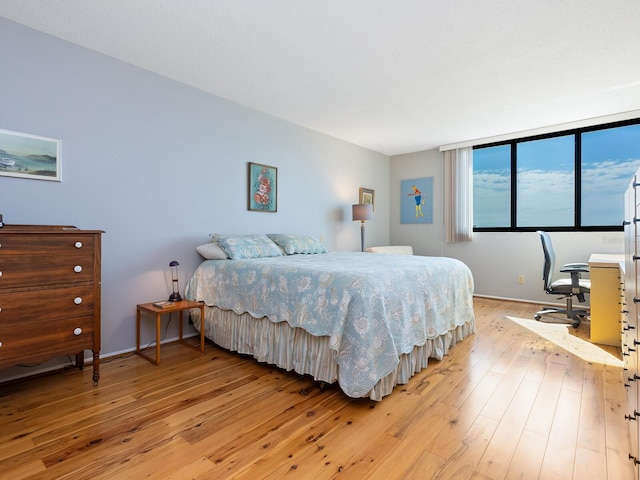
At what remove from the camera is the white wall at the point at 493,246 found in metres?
4.36

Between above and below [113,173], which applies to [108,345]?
below

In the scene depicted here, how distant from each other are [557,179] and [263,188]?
155 inches

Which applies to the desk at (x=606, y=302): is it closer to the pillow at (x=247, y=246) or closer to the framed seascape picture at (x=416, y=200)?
the framed seascape picture at (x=416, y=200)

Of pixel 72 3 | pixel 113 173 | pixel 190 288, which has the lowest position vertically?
pixel 190 288

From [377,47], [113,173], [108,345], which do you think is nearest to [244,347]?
[108,345]

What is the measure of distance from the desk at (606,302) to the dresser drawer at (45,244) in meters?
4.08

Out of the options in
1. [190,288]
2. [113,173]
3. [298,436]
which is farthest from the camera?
[190,288]

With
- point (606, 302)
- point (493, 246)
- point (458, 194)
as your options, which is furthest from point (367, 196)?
point (606, 302)

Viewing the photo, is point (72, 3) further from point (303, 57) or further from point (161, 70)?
point (303, 57)

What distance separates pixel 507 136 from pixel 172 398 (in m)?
5.02

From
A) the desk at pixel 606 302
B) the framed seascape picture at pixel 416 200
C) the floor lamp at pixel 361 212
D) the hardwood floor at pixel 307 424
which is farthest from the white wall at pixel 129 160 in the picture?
the desk at pixel 606 302

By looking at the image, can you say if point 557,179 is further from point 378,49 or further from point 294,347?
point 294,347

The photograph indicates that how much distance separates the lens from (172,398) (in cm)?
202

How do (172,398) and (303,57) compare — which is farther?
(303,57)
